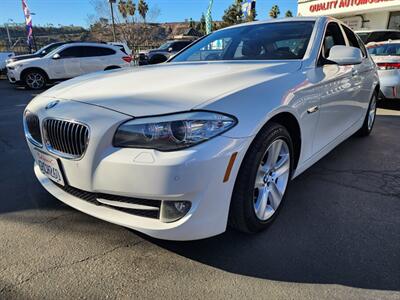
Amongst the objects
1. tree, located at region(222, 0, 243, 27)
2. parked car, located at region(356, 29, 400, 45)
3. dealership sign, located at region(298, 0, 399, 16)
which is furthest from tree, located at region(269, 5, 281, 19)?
parked car, located at region(356, 29, 400, 45)

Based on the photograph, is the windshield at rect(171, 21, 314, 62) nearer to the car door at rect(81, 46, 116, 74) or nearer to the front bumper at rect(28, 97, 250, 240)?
the front bumper at rect(28, 97, 250, 240)

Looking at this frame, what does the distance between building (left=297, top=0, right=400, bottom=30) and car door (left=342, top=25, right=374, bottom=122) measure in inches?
667

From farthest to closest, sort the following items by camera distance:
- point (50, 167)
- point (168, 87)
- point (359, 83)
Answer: point (359, 83) → point (50, 167) → point (168, 87)

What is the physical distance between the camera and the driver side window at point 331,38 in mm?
3080

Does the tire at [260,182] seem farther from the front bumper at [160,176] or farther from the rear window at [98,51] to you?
the rear window at [98,51]

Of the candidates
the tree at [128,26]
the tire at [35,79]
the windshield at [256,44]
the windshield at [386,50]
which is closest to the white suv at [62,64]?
the tire at [35,79]

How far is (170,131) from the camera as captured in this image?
5.86 feet

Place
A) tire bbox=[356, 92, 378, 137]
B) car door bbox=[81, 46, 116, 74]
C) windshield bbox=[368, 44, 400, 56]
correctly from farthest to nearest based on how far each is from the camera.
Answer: car door bbox=[81, 46, 116, 74]
windshield bbox=[368, 44, 400, 56]
tire bbox=[356, 92, 378, 137]

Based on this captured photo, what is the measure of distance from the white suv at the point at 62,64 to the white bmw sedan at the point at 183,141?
992cm

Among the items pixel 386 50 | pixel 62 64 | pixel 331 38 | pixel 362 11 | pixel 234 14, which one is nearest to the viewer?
pixel 331 38

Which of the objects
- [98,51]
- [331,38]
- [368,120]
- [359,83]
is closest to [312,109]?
[331,38]

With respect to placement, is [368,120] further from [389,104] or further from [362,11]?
[362,11]

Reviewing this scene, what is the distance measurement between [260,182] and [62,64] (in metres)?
11.0

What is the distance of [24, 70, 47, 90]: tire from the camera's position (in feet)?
36.7
